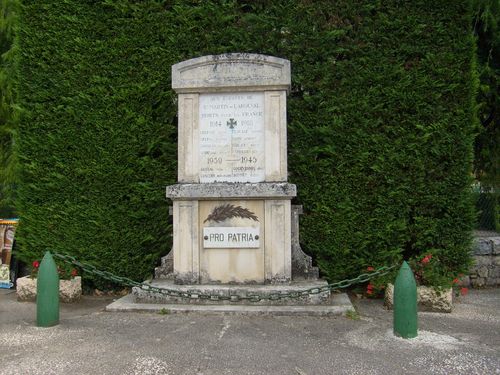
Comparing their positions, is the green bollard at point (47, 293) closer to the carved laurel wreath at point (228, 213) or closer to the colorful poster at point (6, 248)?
the carved laurel wreath at point (228, 213)

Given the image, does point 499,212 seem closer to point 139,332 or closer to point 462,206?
point 462,206

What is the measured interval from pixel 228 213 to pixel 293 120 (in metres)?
1.67

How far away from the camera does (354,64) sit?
238 inches

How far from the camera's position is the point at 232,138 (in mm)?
5727

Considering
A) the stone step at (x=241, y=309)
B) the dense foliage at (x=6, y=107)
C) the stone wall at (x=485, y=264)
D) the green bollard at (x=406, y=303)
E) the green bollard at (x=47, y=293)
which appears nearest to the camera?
the green bollard at (x=406, y=303)

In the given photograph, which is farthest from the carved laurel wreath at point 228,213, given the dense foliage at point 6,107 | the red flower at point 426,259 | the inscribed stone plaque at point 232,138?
the dense foliage at point 6,107

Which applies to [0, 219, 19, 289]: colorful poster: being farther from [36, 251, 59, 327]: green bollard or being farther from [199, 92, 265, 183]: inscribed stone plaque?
[199, 92, 265, 183]: inscribed stone plaque

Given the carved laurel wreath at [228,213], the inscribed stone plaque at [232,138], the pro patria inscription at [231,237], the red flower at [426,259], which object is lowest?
the red flower at [426,259]

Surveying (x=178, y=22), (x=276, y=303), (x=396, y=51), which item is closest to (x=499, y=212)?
(x=396, y=51)

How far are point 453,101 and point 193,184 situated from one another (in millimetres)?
3621

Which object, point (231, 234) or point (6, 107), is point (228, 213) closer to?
point (231, 234)

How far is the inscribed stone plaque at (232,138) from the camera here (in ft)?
18.6

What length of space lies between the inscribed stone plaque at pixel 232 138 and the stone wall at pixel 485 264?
12.6ft

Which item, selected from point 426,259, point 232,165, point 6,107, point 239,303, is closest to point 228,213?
point 232,165
